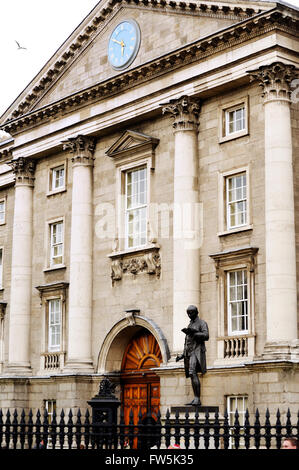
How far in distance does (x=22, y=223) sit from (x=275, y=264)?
49.9 feet

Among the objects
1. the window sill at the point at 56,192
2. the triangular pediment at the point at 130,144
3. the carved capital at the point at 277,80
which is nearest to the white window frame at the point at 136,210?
the triangular pediment at the point at 130,144

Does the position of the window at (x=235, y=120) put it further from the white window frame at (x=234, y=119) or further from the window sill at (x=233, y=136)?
the window sill at (x=233, y=136)

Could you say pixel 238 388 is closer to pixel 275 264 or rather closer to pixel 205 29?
pixel 275 264

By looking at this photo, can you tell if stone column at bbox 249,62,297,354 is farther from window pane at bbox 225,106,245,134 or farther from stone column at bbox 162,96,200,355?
stone column at bbox 162,96,200,355

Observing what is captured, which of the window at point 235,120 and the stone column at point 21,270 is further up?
the window at point 235,120

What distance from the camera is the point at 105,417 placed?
15.9 m

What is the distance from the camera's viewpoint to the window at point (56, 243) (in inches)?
1483

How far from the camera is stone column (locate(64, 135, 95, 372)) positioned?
34.8 meters

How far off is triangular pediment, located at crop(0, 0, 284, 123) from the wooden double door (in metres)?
10.6

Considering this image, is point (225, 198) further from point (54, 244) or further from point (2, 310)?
point (2, 310)

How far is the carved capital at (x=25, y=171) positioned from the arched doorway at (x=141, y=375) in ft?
31.6

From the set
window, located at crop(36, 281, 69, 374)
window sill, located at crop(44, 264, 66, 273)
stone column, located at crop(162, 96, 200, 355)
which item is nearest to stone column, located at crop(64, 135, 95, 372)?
window, located at crop(36, 281, 69, 374)

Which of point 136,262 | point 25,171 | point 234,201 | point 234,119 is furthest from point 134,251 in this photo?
point 25,171

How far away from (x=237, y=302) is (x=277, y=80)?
7.48 meters
